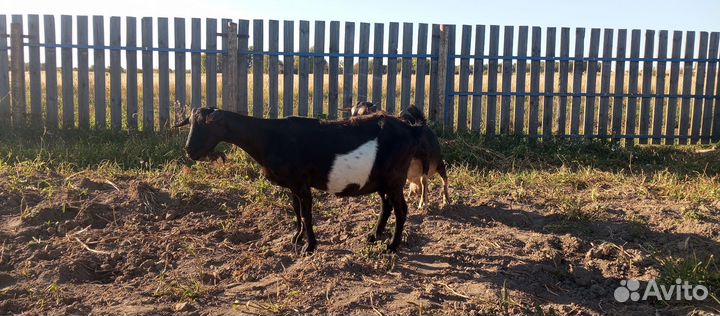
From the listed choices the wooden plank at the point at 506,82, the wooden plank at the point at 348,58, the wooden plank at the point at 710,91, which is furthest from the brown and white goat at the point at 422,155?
the wooden plank at the point at 710,91

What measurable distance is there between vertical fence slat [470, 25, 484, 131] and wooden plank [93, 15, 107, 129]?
5.59 meters

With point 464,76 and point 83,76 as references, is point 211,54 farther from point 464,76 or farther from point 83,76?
point 464,76

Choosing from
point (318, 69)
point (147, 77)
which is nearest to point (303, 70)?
point (318, 69)

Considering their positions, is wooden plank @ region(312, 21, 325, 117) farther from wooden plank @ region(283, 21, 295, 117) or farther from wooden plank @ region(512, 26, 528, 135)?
wooden plank @ region(512, 26, 528, 135)

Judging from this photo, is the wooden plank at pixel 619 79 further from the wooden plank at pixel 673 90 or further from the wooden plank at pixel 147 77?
the wooden plank at pixel 147 77

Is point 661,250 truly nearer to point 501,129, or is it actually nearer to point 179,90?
point 501,129

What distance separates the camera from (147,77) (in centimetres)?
1048

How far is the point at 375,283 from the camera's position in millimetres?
4672

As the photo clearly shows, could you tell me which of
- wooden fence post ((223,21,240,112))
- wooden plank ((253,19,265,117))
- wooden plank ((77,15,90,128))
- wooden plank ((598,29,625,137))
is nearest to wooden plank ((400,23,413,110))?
wooden plank ((253,19,265,117))

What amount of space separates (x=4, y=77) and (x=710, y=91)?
436 inches

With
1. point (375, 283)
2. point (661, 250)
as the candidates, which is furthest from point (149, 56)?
point (661, 250)

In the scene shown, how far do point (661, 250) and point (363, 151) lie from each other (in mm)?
2368

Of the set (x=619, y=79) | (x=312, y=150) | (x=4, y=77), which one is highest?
(x=619, y=79)

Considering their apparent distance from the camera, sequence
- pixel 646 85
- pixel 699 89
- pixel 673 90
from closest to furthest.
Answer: pixel 646 85 < pixel 673 90 < pixel 699 89
